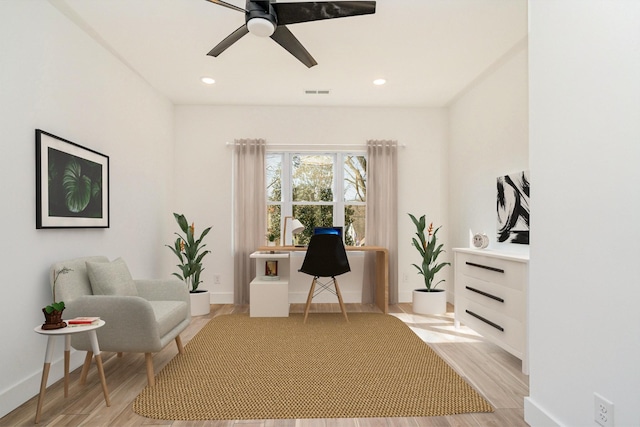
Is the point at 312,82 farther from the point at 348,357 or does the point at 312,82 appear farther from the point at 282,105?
the point at 348,357

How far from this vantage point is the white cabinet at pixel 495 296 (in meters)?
2.80

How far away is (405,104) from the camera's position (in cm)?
531

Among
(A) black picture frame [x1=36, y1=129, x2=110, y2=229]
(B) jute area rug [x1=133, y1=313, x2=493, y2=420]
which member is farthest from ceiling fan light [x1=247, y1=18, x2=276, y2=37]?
(B) jute area rug [x1=133, y1=313, x2=493, y2=420]

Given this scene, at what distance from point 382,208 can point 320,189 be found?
88 cm

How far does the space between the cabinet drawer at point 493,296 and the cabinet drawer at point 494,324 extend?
0.13 ft

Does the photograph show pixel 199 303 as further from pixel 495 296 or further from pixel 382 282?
pixel 495 296

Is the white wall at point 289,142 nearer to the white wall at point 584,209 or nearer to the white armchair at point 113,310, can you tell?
the white armchair at point 113,310

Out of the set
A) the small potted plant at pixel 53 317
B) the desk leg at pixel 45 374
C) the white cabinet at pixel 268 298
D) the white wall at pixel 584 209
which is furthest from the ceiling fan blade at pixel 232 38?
the white cabinet at pixel 268 298

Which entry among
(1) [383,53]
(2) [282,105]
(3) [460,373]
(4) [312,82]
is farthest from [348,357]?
(2) [282,105]

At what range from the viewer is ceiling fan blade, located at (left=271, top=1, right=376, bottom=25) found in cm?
220

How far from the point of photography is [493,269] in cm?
320

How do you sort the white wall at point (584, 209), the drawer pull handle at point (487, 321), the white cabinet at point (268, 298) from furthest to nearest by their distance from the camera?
the white cabinet at point (268, 298), the drawer pull handle at point (487, 321), the white wall at point (584, 209)

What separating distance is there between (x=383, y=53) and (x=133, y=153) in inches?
104

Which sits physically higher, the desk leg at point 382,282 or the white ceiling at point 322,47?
the white ceiling at point 322,47
